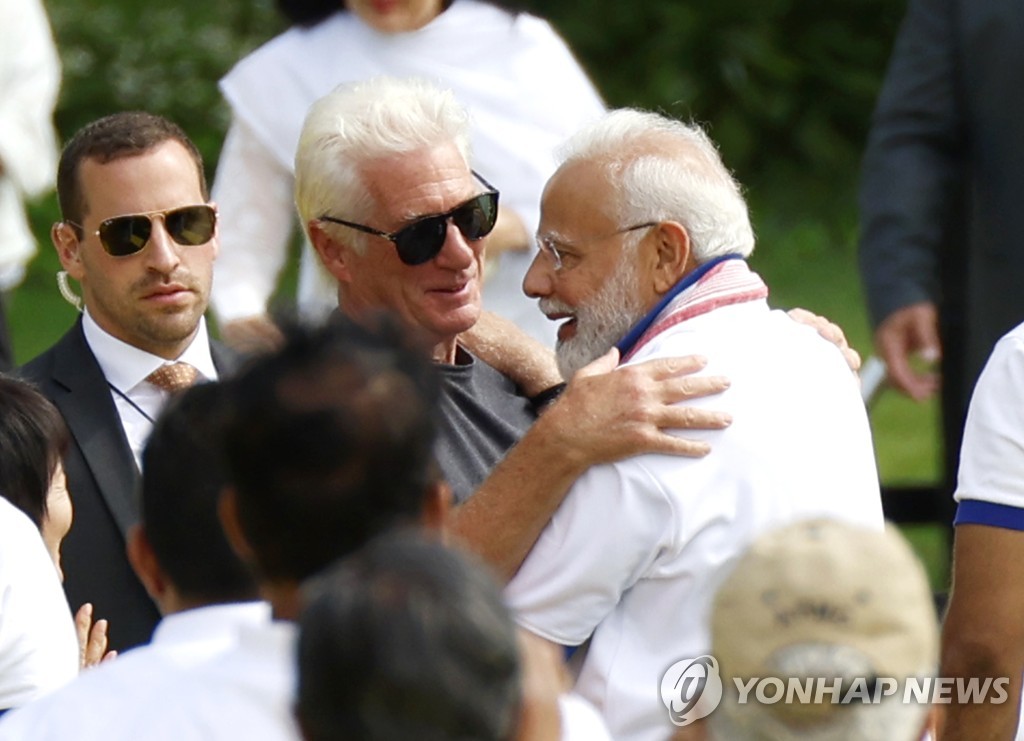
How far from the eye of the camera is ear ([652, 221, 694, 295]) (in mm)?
3217

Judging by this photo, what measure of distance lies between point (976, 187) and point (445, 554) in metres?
3.37

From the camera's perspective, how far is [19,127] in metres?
5.49

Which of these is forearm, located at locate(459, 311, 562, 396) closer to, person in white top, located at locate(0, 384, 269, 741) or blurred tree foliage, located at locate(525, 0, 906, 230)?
person in white top, located at locate(0, 384, 269, 741)

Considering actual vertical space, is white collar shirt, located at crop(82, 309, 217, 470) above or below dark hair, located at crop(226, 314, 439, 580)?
below

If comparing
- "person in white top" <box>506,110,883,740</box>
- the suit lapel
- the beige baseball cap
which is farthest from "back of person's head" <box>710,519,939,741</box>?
the suit lapel

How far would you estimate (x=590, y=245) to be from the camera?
332 centimetres

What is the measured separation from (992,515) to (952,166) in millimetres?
1966

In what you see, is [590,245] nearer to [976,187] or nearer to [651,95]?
[976,187]

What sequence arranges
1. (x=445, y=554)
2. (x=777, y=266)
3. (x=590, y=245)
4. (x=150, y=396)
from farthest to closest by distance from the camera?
(x=777, y=266), (x=150, y=396), (x=590, y=245), (x=445, y=554)

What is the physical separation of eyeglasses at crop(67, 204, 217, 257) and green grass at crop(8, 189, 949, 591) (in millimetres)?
4311

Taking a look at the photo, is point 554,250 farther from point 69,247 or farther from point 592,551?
point 69,247

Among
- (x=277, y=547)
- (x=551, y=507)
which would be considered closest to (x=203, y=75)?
(x=551, y=507)

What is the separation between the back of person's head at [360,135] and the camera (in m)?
3.80

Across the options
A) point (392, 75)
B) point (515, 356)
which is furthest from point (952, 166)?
point (515, 356)
